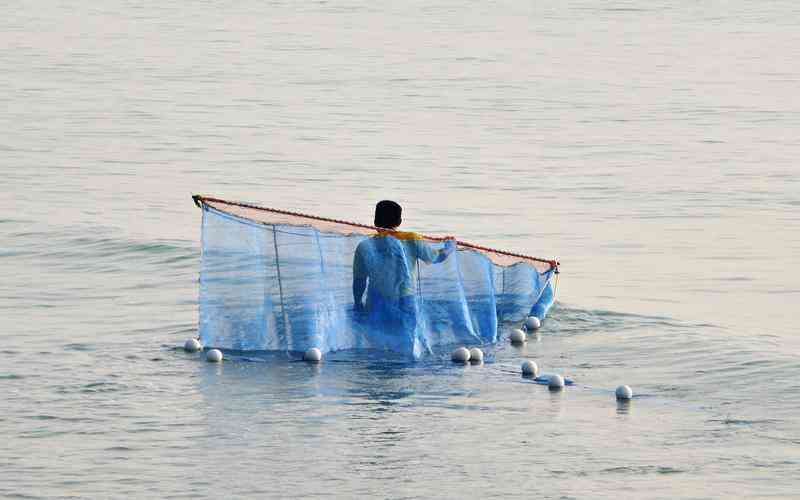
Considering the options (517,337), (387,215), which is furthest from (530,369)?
(387,215)

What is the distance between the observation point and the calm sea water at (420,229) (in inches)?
551

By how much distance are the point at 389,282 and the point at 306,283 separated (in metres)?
0.84

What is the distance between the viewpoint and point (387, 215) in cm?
1686

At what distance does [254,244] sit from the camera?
663 inches

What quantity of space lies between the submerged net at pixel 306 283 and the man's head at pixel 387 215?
0.13m

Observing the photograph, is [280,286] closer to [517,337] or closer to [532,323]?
→ [517,337]

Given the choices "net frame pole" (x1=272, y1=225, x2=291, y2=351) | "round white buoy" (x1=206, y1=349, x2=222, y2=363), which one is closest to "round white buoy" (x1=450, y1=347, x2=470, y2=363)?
"net frame pole" (x1=272, y1=225, x2=291, y2=351)

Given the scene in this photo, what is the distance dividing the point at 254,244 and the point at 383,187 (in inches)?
536

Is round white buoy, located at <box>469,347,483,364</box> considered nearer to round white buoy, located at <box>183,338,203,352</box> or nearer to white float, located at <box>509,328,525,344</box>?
white float, located at <box>509,328,525,344</box>

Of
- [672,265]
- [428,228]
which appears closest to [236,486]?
[672,265]

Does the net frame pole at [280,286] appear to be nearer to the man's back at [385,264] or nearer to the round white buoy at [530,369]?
the man's back at [385,264]

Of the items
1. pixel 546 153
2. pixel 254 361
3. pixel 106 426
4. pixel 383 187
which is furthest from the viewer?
pixel 546 153

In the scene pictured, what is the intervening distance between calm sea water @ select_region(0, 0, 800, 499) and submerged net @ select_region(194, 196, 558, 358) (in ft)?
1.52

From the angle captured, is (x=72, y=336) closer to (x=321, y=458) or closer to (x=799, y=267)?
(x=321, y=458)
